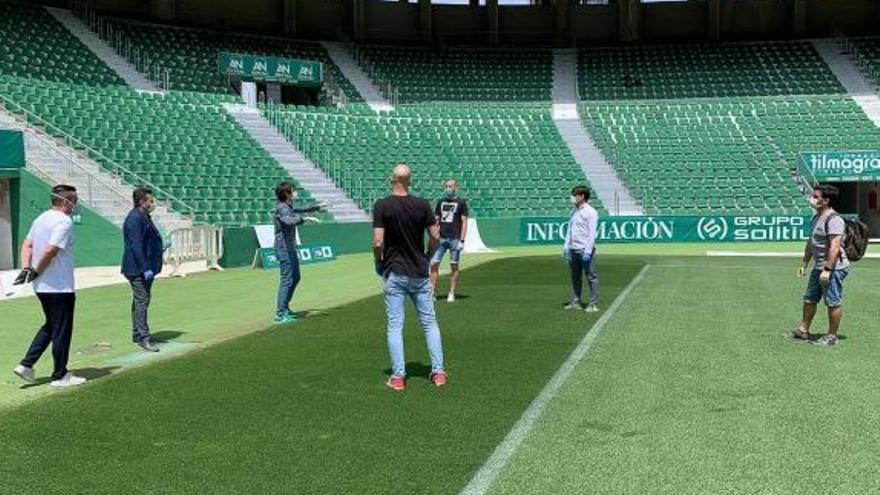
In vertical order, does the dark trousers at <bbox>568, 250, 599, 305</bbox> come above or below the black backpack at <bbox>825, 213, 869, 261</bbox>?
below

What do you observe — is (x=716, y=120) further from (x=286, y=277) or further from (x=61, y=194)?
(x=61, y=194)

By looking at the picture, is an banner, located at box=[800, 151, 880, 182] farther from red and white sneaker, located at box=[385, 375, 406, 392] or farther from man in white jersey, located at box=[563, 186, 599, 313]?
red and white sneaker, located at box=[385, 375, 406, 392]

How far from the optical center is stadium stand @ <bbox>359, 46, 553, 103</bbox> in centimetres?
4475

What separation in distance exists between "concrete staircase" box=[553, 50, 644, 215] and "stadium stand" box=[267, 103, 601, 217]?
0.62m

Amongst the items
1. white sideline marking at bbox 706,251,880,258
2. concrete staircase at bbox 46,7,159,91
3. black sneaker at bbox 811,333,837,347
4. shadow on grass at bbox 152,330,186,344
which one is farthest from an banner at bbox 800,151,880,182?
shadow on grass at bbox 152,330,186,344

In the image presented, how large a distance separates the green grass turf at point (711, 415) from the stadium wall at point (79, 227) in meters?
15.1

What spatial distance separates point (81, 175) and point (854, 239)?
20504 millimetres

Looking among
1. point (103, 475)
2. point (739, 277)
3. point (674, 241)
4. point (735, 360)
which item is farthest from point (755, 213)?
point (103, 475)

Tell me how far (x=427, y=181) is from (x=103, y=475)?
93.8 ft

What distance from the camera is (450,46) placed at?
161ft

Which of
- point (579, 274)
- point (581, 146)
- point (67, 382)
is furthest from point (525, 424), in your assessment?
point (581, 146)

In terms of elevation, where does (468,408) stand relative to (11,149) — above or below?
below

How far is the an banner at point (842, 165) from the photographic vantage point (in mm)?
32094

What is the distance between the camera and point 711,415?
670cm
